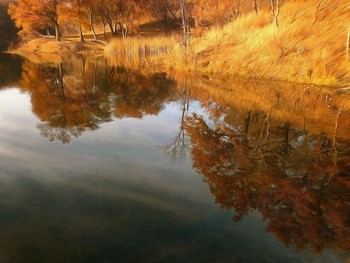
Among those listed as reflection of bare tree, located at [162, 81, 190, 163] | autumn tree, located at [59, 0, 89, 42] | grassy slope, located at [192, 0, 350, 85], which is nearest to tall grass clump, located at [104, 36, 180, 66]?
grassy slope, located at [192, 0, 350, 85]

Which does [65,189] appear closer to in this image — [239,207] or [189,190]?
[189,190]

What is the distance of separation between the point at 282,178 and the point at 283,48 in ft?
44.6

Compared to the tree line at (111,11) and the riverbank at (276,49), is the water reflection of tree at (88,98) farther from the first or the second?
the tree line at (111,11)

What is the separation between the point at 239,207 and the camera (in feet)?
16.7

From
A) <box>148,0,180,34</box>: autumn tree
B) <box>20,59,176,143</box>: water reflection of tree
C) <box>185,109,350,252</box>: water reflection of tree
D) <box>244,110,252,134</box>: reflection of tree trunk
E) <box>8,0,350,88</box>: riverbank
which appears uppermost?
<box>148,0,180,34</box>: autumn tree

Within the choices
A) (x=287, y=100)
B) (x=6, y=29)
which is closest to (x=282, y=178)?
(x=287, y=100)

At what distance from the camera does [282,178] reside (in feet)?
20.1

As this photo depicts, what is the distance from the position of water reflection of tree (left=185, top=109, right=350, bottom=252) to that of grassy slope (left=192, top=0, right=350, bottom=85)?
7.81 m

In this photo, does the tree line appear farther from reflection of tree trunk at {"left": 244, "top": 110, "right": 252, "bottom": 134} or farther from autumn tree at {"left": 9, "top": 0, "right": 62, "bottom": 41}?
reflection of tree trunk at {"left": 244, "top": 110, "right": 252, "bottom": 134}

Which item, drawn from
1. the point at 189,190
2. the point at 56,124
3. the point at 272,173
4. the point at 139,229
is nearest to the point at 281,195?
the point at 272,173

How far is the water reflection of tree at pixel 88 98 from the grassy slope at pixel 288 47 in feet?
16.8

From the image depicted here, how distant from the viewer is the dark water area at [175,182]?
13.5 ft

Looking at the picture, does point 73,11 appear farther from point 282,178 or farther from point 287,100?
point 282,178

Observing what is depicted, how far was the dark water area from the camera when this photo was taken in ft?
13.5
